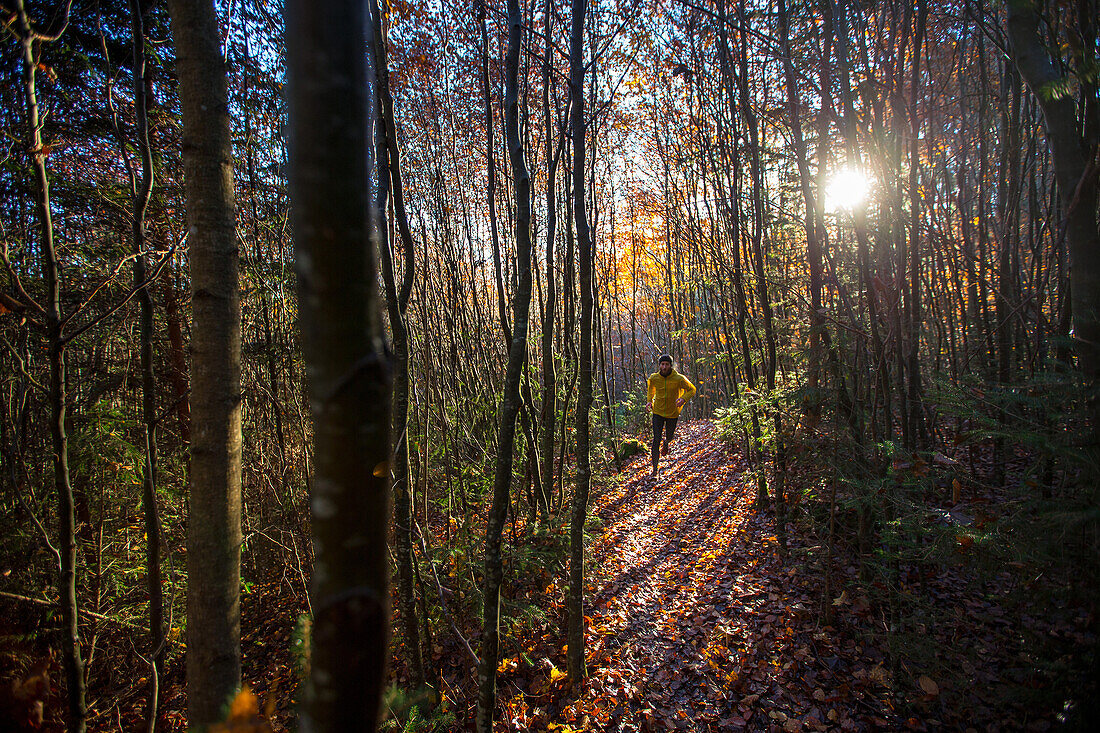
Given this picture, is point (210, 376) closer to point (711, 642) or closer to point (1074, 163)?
point (711, 642)

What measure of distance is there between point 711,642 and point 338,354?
14.6ft

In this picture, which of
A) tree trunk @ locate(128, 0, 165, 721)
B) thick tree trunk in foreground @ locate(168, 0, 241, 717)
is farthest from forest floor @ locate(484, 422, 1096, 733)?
thick tree trunk in foreground @ locate(168, 0, 241, 717)

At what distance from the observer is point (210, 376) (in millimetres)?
1331

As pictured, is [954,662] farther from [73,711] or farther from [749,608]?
[73,711]

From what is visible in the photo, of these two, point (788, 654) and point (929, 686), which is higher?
point (929, 686)

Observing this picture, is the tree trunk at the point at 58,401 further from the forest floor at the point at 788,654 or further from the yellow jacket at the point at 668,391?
the yellow jacket at the point at 668,391

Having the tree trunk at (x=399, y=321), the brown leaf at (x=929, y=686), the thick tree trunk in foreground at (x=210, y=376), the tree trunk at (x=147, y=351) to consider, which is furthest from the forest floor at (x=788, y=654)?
the thick tree trunk in foreground at (x=210, y=376)

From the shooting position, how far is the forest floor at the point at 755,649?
274 cm

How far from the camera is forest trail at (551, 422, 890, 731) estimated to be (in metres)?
3.12

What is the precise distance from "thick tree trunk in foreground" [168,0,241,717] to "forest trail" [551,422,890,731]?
2737 mm

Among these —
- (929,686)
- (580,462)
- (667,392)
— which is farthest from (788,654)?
(667,392)

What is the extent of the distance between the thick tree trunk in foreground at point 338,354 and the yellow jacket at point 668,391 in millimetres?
7339

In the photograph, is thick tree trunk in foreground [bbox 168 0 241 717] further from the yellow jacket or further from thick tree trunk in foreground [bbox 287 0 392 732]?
the yellow jacket

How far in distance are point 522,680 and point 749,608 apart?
2.31 metres
